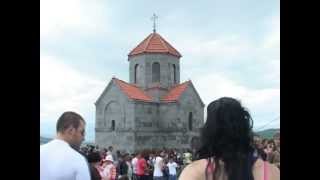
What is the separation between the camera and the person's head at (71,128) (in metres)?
2.88

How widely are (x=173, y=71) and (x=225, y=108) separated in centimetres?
4184

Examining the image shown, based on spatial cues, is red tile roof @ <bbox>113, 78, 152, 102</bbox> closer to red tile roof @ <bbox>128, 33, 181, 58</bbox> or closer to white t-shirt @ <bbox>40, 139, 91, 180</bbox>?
red tile roof @ <bbox>128, 33, 181, 58</bbox>

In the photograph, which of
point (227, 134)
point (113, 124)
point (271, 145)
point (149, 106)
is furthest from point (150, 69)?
point (227, 134)

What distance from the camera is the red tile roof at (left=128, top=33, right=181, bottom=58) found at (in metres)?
43.1

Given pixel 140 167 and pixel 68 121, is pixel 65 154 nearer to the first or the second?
pixel 68 121

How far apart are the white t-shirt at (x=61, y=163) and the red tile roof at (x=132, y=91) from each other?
3691 cm

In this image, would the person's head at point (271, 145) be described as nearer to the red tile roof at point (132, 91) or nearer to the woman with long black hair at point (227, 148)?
the woman with long black hair at point (227, 148)

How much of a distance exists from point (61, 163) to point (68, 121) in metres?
0.28

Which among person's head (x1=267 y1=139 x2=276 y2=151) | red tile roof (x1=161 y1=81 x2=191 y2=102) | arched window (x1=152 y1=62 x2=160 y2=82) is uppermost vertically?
arched window (x1=152 y1=62 x2=160 y2=82)

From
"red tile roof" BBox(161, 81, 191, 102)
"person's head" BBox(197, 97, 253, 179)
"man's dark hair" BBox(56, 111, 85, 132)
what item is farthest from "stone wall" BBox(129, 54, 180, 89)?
"person's head" BBox(197, 97, 253, 179)

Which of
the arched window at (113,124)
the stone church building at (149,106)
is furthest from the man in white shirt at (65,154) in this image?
the arched window at (113,124)

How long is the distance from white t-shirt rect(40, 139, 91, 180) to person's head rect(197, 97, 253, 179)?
948mm

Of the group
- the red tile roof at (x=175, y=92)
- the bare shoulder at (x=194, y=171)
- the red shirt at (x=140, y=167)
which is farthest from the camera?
the red tile roof at (x=175, y=92)

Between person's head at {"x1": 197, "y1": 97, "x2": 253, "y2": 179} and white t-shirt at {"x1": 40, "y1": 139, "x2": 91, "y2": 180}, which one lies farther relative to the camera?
white t-shirt at {"x1": 40, "y1": 139, "x2": 91, "y2": 180}
